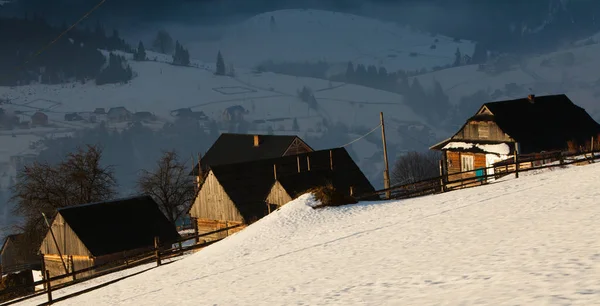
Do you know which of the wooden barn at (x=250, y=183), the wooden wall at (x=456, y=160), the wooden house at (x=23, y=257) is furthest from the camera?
the wooden house at (x=23, y=257)

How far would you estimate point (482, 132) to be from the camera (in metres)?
68.0

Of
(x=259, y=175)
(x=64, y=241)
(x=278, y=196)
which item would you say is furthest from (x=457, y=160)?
(x=64, y=241)

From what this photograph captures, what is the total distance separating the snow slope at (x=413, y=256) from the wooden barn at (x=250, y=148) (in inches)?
1753

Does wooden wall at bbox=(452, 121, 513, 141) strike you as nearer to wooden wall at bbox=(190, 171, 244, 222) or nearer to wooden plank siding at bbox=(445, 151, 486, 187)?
wooden plank siding at bbox=(445, 151, 486, 187)

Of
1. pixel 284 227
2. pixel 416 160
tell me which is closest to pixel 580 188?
pixel 284 227

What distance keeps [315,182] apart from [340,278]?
33.1m

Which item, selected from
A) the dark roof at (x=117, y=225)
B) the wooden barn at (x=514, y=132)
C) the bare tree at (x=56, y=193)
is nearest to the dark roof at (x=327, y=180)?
the dark roof at (x=117, y=225)

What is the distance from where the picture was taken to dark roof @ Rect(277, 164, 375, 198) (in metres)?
52.2

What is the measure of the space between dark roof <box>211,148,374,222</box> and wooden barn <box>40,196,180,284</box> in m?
6.16

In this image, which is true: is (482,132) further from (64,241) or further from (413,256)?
(413,256)

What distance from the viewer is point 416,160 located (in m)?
178

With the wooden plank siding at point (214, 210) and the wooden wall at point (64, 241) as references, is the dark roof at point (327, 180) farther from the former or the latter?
the wooden wall at point (64, 241)

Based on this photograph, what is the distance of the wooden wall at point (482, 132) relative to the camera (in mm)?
66250

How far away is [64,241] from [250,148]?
41.1m
